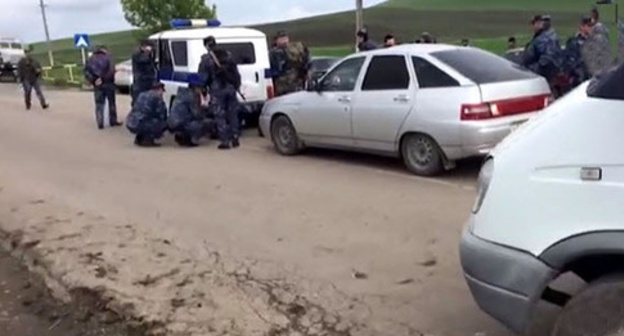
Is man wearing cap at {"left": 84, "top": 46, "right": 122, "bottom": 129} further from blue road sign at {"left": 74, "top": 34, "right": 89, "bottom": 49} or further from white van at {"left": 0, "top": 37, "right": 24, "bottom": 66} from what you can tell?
white van at {"left": 0, "top": 37, "right": 24, "bottom": 66}

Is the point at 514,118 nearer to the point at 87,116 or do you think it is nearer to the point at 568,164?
the point at 568,164

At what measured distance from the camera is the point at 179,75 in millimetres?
12891

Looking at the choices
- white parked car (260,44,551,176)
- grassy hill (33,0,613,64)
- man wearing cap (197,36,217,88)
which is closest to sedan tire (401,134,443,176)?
white parked car (260,44,551,176)

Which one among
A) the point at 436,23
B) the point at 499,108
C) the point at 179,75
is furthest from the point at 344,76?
the point at 436,23

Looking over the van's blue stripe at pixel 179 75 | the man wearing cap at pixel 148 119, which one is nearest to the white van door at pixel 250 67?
the van's blue stripe at pixel 179 75

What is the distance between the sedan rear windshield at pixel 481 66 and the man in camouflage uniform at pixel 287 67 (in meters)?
5.32

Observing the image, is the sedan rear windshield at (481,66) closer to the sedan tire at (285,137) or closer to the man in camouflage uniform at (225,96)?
the sedan tire at (285,137)

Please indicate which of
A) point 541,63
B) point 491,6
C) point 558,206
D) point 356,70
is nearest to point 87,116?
point 356,70

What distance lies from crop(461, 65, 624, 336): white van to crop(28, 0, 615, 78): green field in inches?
1739

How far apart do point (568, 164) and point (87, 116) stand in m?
16.1

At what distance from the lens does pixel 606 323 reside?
9.21 ft

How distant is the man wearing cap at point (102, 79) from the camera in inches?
568

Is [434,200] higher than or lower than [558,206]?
lower

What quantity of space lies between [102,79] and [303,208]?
862cm
